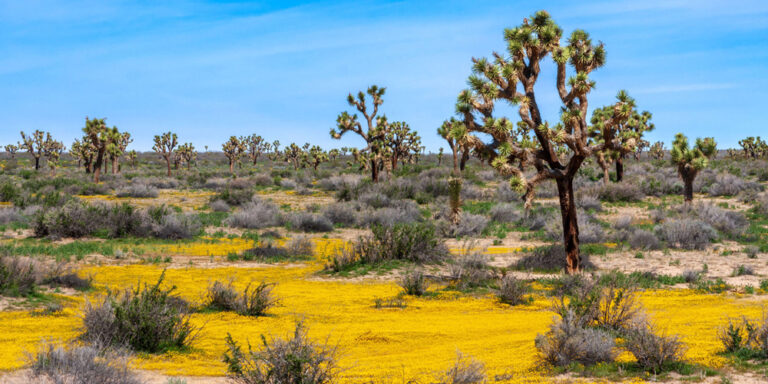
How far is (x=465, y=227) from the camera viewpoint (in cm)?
2344

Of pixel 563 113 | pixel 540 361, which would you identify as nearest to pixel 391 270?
pixel 563 113

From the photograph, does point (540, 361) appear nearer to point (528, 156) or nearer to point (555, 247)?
point (528, 156)

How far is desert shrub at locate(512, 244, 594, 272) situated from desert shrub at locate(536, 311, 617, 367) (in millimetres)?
8798

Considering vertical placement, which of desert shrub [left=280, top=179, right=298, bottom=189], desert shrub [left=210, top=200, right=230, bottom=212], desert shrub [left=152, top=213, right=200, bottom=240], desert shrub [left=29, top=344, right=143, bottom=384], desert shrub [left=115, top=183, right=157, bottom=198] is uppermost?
desert shrub [left=280, top=179, right=298, bottom=189]

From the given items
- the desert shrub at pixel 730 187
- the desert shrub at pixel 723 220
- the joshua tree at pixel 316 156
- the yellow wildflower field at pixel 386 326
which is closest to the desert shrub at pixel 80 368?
the yellow wildflower field at pixel 386 326

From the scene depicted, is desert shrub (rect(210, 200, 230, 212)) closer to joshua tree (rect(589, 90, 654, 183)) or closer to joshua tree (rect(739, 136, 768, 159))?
joshua tree (rect(589, 90, 654, 183))

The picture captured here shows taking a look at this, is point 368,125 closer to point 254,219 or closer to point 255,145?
point 254,219

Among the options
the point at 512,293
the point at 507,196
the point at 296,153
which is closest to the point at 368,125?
the point at 507,196

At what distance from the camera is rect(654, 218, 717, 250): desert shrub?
19406mm

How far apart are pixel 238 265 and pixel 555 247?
940 cm

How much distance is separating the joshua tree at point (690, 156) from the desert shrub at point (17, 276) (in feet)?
89.7

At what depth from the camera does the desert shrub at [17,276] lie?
11.3 m

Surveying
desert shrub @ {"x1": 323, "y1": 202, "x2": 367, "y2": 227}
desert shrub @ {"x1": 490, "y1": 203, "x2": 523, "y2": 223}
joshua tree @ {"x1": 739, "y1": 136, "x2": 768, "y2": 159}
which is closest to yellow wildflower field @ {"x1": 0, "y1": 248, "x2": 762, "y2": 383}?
desert shrub @ {"x1": 323, "y1": 202, "x2": 367, "y2": 227}

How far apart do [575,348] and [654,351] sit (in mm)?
921
